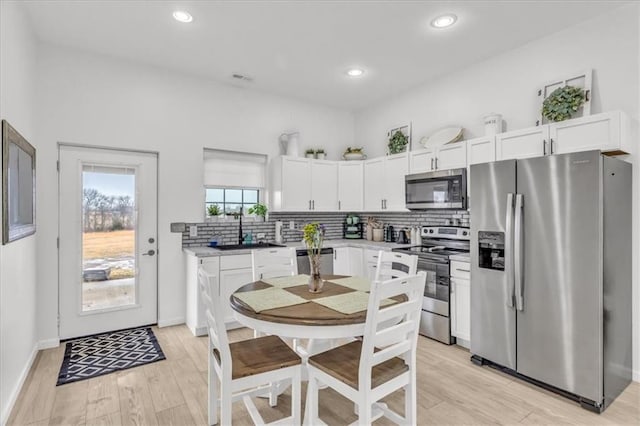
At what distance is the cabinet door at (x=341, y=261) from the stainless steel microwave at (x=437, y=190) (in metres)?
1.05

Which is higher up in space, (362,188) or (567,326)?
(362,188)

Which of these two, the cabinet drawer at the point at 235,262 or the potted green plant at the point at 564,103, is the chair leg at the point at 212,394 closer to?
the cabinet drawer at the point at 235,262

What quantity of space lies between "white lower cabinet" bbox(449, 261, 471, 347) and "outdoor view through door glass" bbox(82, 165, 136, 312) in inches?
135

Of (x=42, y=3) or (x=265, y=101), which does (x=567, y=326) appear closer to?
(x=265, y=101)

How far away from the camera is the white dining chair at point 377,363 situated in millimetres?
1708

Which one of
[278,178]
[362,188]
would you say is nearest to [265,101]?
[278,178]

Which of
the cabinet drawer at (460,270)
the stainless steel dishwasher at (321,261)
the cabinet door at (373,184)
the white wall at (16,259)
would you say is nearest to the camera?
the white wall at (16,259)

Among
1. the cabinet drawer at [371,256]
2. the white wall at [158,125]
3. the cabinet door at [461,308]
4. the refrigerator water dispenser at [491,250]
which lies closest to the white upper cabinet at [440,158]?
the refrigerator water dispenser at [491,250]

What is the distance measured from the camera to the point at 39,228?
3.35m

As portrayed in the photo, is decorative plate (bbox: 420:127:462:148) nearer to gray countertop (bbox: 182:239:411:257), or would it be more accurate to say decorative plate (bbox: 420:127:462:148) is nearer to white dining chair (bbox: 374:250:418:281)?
gray countertop (bbox: 182:239:411:257)

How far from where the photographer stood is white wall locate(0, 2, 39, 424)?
2.23 meters

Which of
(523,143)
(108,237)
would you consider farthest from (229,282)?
(523,143)

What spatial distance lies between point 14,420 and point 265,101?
3974mm

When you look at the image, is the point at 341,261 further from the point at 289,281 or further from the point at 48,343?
the point at 48,343
